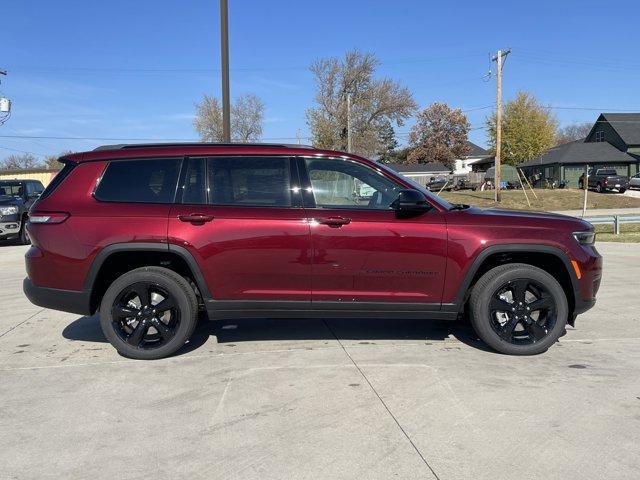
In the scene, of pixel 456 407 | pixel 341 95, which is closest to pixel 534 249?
pixel 456 407

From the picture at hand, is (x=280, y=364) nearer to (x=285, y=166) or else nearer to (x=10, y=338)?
(x=285, y=166)

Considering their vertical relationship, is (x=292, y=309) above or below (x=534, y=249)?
below

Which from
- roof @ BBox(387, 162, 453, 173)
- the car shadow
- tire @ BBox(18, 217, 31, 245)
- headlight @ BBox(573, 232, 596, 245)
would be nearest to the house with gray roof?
roof @ BBox(387, 162, 453, 173)

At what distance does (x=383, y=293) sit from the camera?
4.72 m

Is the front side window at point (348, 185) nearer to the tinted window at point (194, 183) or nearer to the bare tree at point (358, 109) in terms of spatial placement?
the tinted window at point (194, 183)

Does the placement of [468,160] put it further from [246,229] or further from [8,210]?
[246,229]

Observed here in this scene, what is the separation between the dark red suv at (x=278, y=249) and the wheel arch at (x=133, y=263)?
0.04 ft

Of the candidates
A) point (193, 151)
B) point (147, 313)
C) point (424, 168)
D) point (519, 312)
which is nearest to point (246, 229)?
point (193, 151)

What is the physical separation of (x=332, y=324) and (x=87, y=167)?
2.98 meters

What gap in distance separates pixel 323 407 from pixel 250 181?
2.07m

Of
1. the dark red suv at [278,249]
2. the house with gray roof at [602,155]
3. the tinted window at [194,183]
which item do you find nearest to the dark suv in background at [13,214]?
the dark red suv at [278,249]

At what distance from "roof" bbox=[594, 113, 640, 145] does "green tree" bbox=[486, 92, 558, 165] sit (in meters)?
6.35

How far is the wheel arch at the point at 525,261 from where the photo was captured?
15.4ft

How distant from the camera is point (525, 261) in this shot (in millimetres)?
4977
